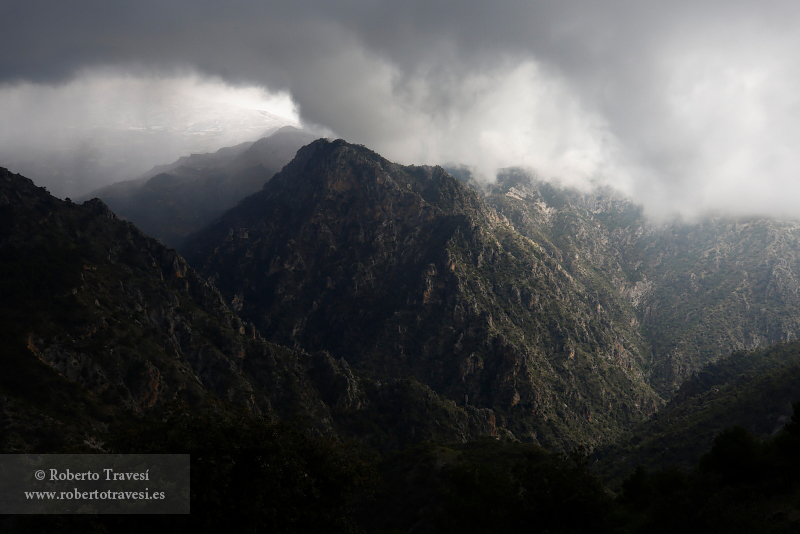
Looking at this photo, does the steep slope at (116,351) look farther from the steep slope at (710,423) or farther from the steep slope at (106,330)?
the steep slope at (710,423)

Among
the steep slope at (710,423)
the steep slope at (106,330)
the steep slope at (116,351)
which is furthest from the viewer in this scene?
the steep slope at (710,423)

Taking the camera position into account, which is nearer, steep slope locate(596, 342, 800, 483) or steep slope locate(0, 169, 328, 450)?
steep slope locate(0, 169, 328, 450)

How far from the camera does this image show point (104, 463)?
144 ft

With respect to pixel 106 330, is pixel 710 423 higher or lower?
lower

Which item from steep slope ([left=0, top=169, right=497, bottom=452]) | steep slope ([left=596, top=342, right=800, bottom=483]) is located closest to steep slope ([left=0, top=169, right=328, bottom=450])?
steep slope ([left=0, top=169, right=497, bottom=452])

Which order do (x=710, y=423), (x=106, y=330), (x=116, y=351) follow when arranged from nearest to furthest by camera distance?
(x=116, y=351), (x=106, y=330), (x=710, y=423)

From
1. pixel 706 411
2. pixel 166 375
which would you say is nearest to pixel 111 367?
pixel 166 375

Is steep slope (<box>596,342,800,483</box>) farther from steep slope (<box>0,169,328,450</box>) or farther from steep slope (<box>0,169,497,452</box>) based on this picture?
steep slope (<box>0,169,328,450</box>)

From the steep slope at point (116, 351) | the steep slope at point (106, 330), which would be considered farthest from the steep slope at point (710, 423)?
the steep slope at point (106, 330)

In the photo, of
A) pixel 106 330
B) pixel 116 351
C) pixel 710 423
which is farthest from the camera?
pixel 710 423

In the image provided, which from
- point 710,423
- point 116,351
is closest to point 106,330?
point 116,351

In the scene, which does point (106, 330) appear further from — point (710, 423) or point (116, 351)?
point (710, 423)

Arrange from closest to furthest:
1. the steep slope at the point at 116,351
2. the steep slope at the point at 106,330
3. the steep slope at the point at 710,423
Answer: the steep slope at the point at 116,351 < the steep slope at the point at 106,330 < the steep slope at the point at 710,423

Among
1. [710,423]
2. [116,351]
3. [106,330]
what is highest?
[106,330]
